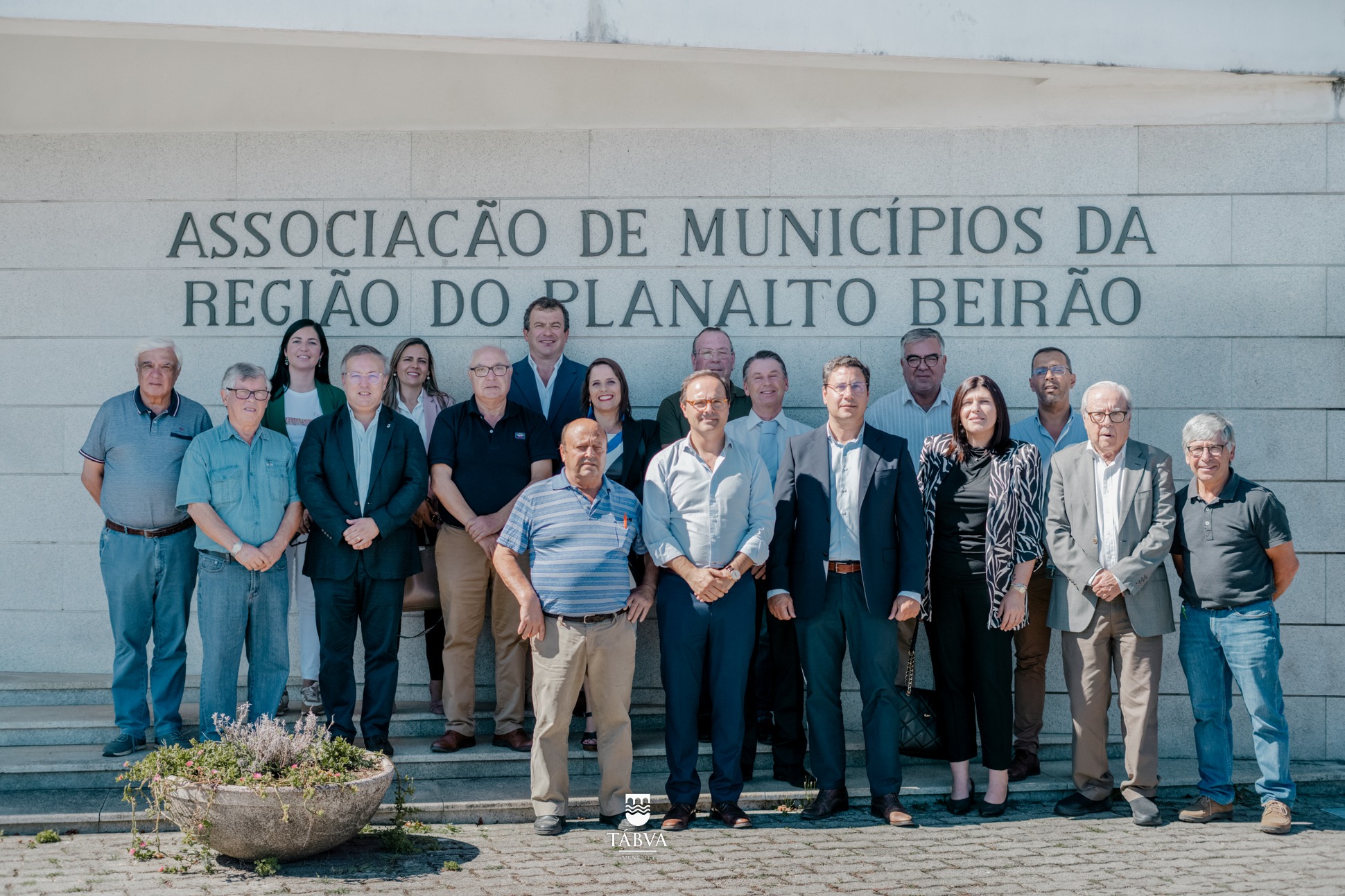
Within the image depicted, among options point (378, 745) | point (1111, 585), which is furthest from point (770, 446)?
point (378, 745)

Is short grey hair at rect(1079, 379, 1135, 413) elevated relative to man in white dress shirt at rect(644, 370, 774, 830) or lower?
elevated

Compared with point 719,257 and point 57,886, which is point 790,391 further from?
point 57,886

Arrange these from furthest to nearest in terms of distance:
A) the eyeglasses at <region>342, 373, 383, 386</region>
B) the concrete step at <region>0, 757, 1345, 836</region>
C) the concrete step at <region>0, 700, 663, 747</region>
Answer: the concrete step at <region>0, 700, 663, 747</region>
the eyeglasses at <region>342, 373, 383, 386</region>
the concrete step at <region>0, 757, 1345, 836</region>

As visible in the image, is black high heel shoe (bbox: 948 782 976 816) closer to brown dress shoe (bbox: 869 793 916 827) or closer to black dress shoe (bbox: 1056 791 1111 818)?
brown dress shoe (bbox: 869 793 916 827)

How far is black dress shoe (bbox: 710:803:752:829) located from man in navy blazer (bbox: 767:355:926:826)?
0.29 metres

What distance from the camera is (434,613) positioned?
242 inches

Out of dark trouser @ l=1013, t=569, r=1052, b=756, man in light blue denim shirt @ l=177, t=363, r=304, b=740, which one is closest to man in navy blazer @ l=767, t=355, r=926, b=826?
dark trouser @ l=1013, t=569, r=1052, b=756

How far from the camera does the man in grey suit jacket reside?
497 centimetres

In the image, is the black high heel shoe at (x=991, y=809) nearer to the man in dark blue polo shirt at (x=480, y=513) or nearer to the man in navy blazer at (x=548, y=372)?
the man in dark blue polo shirt at (x=480, y=513)

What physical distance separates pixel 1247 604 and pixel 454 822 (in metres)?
3.37

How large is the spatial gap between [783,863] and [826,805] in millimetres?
638

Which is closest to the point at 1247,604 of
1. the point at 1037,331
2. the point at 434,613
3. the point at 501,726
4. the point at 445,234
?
the point at 1037,331

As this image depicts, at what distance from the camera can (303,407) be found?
584 cm

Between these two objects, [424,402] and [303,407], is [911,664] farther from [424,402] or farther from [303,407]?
[303,407]
